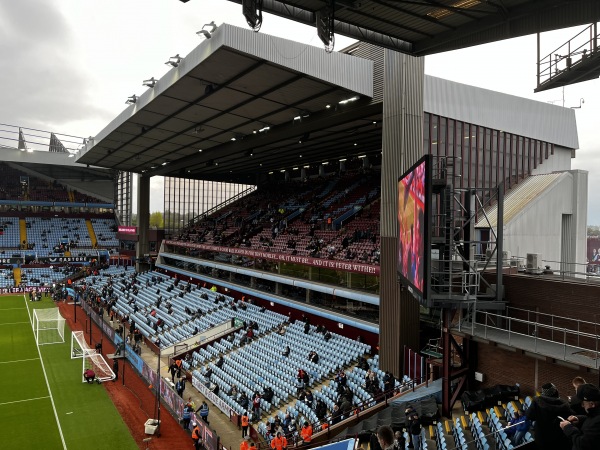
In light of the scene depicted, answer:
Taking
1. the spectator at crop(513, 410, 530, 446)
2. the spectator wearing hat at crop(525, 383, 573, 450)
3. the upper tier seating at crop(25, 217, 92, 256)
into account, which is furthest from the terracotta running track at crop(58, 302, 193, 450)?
the upper tier seating at crop(25, 217, 92, 256)

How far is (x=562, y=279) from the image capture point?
14.0 m

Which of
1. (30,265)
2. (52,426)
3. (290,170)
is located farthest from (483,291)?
(30,265)

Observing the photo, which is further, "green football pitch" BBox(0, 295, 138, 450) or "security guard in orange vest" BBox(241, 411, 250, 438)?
"green football pitch" BBox(0, 295, 138, 450)

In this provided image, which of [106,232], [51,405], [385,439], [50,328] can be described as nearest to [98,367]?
[51,405]

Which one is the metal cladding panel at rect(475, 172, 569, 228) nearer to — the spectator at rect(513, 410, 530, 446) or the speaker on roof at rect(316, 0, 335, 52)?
the spectator at rect(513, 410, 530, 446)

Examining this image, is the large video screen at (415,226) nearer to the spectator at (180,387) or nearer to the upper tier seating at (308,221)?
the upper tier seating at (308,221)

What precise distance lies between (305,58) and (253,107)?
22.3ft

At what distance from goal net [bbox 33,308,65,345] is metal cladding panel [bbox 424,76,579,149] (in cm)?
3082

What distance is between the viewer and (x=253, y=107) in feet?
79.6

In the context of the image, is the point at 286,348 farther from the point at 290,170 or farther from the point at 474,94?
the point at 290,170

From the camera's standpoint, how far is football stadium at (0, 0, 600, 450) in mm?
11828

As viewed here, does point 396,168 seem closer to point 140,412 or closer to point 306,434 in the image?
point 306,434

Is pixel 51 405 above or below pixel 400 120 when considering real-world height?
below

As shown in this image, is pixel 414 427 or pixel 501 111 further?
pixel 501 111
